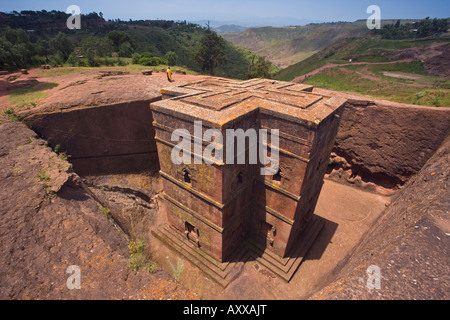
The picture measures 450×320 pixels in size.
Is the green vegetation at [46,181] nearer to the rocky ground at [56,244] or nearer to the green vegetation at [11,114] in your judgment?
the rocky ground at [56,244]

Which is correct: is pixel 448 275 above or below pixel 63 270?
above

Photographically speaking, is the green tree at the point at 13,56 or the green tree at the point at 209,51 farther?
the green tree at the point at 209,51

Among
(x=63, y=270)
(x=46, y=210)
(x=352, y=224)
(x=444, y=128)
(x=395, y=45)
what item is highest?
(x=395, y=45)

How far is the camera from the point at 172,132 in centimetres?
851

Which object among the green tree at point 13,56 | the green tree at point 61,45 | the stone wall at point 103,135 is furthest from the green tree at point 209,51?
the stone wall at point 103,135

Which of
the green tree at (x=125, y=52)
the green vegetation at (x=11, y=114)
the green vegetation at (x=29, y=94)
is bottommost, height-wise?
the green vegetation at (x=11, y=114)

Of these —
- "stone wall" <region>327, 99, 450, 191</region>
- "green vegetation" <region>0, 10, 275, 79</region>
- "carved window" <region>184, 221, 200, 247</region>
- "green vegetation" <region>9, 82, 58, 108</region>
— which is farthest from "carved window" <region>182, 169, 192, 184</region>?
"green vegetation" <region>0, 10, 275, 79</region>

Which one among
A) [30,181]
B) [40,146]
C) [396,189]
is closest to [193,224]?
[30,181]

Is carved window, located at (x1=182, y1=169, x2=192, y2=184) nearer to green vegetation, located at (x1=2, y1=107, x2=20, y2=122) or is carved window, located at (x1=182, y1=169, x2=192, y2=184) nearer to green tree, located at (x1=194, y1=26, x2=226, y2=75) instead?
green vegetation, located at (x1=2, y1=107, x2=20, y2=122)

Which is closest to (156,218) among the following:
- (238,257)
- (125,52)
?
(238,257)

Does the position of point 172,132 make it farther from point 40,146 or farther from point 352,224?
point 352,224

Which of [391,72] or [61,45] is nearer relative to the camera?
[61,45]

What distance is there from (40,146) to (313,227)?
1515 centimetres

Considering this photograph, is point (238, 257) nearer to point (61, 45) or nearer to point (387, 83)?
point (387, 83)
